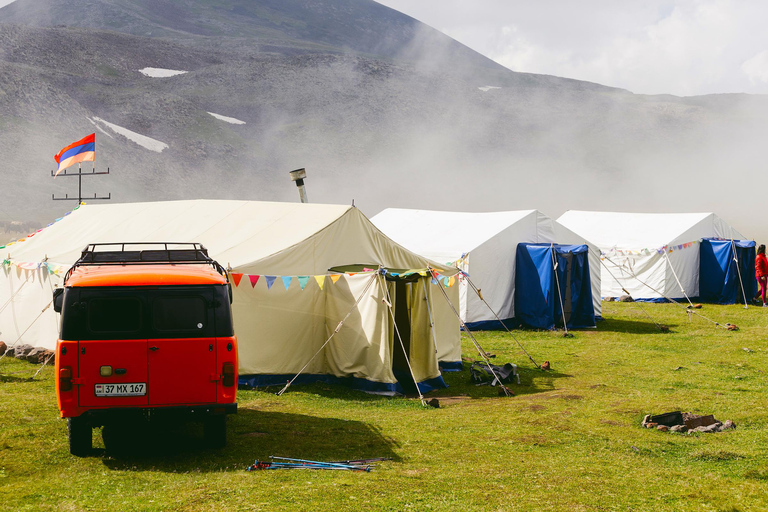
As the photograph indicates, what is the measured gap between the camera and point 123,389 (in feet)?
22.9

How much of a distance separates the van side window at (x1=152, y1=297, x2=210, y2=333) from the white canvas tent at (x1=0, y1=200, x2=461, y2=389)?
4.42m

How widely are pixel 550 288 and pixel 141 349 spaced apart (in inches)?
542

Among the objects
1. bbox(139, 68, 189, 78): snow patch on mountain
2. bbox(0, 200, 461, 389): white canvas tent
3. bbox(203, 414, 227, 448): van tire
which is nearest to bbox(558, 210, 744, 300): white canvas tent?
bbox(0, 200, 461, 389): white canvas tent

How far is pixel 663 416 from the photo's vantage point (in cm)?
913

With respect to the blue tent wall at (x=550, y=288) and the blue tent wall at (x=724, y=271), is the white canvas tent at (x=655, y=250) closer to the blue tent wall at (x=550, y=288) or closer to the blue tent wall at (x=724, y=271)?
the blue tent wall at (x=724, y=271)

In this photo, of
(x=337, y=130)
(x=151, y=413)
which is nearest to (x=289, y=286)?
(x=151, y=413)

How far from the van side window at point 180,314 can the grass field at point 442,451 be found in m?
1.37

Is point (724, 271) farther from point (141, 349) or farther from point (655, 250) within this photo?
point (141, 349)

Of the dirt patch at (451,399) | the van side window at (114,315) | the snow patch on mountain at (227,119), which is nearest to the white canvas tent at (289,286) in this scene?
the dirt patch at (451,399)

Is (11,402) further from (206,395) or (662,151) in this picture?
(662,151)

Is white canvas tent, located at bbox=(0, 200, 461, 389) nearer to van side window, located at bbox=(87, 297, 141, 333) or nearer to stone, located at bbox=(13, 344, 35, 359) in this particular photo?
stone, located at bbox=(13, 344, 35, 359)

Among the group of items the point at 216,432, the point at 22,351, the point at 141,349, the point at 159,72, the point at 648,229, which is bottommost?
the point at 216,432

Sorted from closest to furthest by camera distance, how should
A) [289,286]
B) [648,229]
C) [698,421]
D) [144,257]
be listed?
1. [698,421]
2. [144,257]
3. [289,286]
4. [648,229]

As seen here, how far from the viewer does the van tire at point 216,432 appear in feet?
24.9
